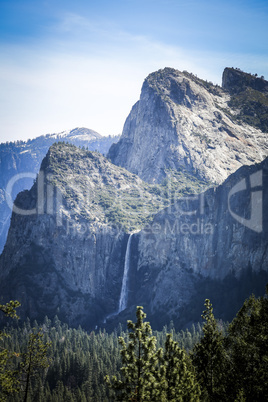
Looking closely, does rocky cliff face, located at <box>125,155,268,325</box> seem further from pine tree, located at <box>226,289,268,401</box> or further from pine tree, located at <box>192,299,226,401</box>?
pine tree, located at <box>192,299,226,401</box>

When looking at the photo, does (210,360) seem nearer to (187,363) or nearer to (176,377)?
(187,363)

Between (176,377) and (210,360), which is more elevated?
(176,377)

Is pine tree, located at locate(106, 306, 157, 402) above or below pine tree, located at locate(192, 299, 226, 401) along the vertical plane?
above

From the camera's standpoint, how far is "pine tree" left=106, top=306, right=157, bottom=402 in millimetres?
36375

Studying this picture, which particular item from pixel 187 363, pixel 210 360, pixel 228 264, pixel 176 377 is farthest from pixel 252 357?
pixel 228 264

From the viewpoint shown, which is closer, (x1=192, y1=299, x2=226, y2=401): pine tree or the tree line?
the tree line

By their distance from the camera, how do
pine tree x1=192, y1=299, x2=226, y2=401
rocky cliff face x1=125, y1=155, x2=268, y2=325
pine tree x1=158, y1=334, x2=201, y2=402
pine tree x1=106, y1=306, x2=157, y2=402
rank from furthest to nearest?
rocky cliff face x1=125, y1=155, x2=268, y2=325
pine tree x1=192, y1=299, x2=226, y2=401
pine tree x1=158, y1=334, x2=201, y2=402
pine tree x1=106, y1=306, x2=157, y2=402

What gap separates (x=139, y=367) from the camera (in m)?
36.5

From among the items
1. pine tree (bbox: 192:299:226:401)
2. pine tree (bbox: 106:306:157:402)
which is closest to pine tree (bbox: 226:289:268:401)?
pine tree (bbox: 192:299:226:401)

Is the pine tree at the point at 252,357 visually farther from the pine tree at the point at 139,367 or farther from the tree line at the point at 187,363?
the pine tree at the point at 139,367

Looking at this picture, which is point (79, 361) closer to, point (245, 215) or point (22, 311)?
point (22, 311)

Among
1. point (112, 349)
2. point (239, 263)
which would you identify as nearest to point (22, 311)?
point (112, 349)

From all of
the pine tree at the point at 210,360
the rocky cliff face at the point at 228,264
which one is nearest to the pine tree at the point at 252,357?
the pine tree at the point at 210,360

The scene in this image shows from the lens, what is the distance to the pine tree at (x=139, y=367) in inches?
1432
